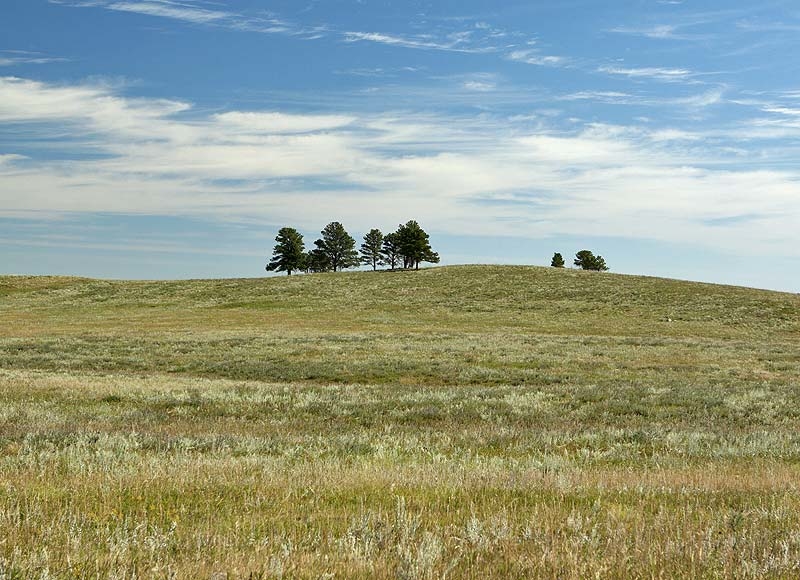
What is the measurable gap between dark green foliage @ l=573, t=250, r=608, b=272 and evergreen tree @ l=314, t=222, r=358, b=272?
146 ft

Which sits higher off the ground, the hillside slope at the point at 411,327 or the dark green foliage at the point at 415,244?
the dark green foliage at the point at 415,244

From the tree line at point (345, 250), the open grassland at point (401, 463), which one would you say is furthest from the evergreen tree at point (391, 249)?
the open grassland at point (401, 463)

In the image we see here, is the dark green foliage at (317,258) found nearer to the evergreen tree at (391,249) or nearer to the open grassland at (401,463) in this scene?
the evergreen tree at (391,249)

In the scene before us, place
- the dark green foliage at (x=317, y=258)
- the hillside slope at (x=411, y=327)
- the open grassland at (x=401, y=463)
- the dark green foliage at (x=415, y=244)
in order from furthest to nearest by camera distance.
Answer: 1. the dark green foliage at (x=317, y=258)
2. the dark green foliage at (x=415, y=244)
3. the hillside slope at (x=411, y=327)
4. the open grassland at (x=401, y=463)

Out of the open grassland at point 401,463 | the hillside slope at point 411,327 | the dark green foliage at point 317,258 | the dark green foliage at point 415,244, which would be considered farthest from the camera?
the dark green foliage at point 317,258

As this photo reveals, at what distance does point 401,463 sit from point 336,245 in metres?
118

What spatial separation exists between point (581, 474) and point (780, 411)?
1240cm

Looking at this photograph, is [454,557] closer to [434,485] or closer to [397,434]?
[434,485]

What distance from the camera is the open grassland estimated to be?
488 centimetres

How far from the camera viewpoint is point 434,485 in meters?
7.65

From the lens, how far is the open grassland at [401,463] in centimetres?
488

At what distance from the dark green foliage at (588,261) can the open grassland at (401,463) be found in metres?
94.9

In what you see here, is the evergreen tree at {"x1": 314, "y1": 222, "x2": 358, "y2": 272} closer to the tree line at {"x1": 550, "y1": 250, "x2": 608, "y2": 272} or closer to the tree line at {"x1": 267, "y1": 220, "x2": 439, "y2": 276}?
the tree line at {"x1": 267, "y1": 220, "x2": 439, "y2": 276}

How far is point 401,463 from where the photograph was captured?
33.0 feet
